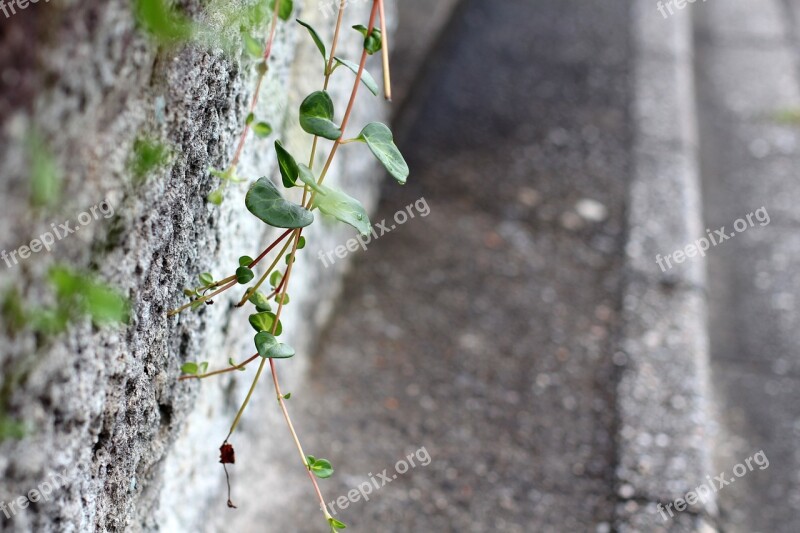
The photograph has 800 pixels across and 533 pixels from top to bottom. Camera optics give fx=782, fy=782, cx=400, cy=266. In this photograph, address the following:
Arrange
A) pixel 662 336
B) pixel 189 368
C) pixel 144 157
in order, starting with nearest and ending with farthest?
pixel 144 157
pixel 189 368
pixel 662 336

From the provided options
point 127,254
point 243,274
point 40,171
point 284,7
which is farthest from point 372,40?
point 40,171

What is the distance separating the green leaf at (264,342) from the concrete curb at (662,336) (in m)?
0.88

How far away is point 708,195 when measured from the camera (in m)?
2.95

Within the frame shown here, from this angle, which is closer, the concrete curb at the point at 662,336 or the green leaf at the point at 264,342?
the green leaf at the point at 264,342

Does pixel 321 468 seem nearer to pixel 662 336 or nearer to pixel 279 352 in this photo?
pixel 279 352

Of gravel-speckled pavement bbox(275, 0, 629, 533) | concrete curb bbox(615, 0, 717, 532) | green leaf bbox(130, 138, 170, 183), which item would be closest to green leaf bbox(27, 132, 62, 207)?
green leaf bbox(130, 138, 170, 183)

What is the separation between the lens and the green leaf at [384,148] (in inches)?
41.1

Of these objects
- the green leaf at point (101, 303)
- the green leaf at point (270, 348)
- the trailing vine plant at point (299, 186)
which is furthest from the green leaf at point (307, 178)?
the green leaf at point (101, 303)

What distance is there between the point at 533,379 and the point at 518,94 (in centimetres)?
150

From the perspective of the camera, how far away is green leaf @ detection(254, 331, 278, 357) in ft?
3.39

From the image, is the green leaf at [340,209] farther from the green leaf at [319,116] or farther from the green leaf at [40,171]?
the green leaf at [40,171]

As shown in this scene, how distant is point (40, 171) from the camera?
594 mm

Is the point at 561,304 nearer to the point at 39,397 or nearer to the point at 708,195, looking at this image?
the point at 708,195

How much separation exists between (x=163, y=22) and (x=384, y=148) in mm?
425
